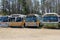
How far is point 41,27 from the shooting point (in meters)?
26.8

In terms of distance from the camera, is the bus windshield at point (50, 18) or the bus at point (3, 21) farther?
the bus at point (3, 21)

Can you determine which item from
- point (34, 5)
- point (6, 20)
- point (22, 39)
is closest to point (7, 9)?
point (34, 5)

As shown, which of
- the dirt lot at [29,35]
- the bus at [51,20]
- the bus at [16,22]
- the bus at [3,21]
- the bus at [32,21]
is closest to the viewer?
the dirt lot at [29,35]

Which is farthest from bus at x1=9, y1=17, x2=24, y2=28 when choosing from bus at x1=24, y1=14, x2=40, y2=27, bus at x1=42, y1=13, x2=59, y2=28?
bus at x1=42, y1=13, x2=59, y2=28

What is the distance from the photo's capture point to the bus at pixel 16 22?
27469mm

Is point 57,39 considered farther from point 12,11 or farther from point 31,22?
point 12,11

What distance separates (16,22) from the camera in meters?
27.7

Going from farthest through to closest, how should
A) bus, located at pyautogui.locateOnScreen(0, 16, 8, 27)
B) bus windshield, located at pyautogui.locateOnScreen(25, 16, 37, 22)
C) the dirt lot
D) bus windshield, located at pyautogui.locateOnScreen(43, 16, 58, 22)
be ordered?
bus, located at pyautogui.locateOnScreen(0, 16, 8, 27), bus windshield, located at pyautogui.locateOnScreen(25, 16, 37, 22), bus windshield, located at pyautogui.locateOnScreen(43, 16, 58, 22), the dirt lot

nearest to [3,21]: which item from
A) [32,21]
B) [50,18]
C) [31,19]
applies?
[31,19]

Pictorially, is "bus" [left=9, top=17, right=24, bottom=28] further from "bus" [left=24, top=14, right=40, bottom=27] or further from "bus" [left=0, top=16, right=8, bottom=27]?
"bus" [left=24, top=14, right=40, bottom=27]

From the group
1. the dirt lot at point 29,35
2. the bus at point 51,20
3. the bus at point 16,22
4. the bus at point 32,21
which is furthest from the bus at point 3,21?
the dirt lot at point 29,35

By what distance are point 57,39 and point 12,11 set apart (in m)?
54.0

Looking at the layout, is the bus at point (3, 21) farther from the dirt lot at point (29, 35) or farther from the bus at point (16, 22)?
the dirt lot at point (29, 35)

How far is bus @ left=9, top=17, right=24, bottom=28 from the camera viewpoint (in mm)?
27469
